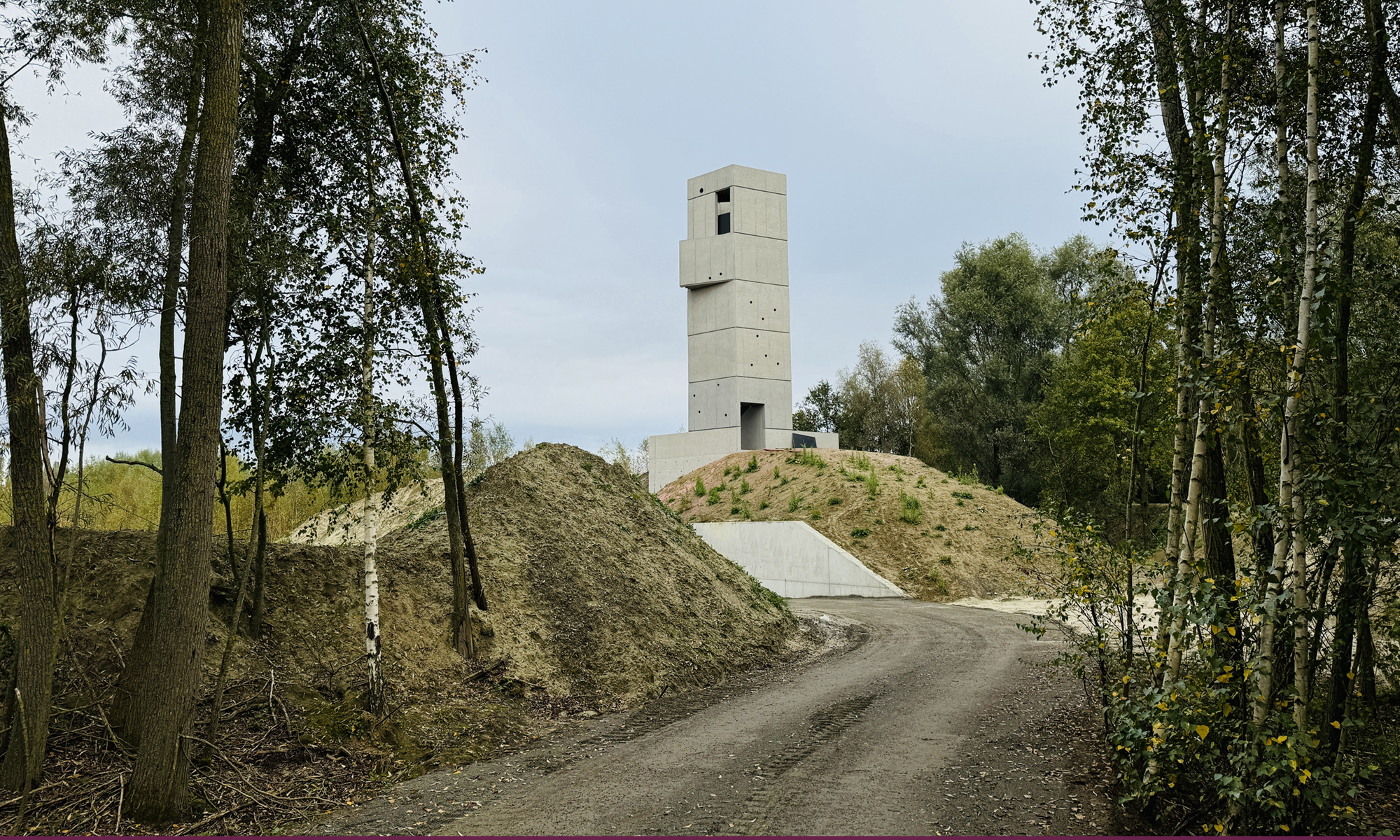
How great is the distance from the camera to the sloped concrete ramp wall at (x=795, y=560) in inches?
878

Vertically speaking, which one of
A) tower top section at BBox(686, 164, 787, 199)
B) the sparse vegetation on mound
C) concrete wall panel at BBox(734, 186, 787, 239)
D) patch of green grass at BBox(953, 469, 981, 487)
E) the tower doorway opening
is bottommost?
the sparse vegetation on mound

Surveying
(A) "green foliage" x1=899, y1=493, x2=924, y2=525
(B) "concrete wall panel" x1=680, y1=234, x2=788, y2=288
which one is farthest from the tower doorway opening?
(A) "green foliage" x1=899, y1=493, x2=924, y2=525

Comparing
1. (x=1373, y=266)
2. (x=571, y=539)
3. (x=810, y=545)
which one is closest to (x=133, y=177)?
(x=571, y=539)

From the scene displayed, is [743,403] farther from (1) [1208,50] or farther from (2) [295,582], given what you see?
(1) [1208,50]

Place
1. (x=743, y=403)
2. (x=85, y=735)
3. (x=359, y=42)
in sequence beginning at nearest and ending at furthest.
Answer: (x=85, y=735), (x=359, y=42), (x=743, y=403)

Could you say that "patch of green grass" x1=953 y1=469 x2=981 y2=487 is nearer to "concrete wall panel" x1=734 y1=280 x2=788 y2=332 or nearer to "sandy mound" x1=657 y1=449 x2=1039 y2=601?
"sandy mound" x1=657 y1=449 x2=1039 y2=601

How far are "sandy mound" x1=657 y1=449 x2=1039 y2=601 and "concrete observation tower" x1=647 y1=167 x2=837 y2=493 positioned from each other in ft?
7.77

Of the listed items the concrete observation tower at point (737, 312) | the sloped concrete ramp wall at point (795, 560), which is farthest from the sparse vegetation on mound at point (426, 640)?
the concrete observation tower at point (737, 312)

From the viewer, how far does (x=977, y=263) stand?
3925 cm

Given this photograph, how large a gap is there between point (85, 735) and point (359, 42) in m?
6.06

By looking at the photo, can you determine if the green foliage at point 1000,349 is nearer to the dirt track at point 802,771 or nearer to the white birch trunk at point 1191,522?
the dirt track at point 802,771

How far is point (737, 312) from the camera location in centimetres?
3334

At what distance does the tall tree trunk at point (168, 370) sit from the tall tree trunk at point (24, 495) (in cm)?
61

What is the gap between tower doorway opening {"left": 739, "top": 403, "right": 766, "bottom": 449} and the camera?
34.5 metres
